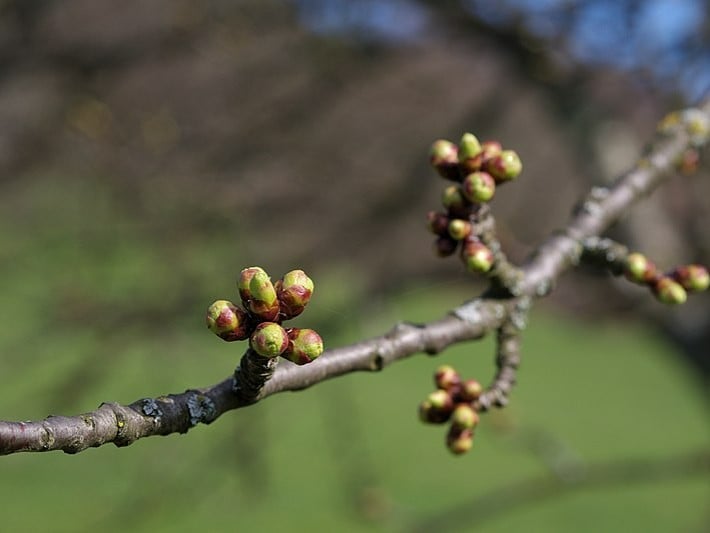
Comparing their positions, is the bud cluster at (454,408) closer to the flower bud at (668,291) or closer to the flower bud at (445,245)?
the flower bud at (445,245)

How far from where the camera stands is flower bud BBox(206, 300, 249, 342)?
88cm

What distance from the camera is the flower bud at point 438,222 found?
4.14 feet

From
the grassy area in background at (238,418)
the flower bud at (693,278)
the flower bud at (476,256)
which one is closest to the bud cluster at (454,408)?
the flower bud at (476,256)

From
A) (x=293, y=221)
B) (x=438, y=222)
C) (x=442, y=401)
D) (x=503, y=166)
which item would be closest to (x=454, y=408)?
(x=442, y=401)

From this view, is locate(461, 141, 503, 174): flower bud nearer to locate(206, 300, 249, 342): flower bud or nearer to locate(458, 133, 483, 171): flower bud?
locate(458, 133, 483, 171): flower bud

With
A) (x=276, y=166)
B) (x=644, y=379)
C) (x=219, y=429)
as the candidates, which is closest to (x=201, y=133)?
(x=276, y=166)

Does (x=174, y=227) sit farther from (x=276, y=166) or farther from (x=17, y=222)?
(x=17, y=222)

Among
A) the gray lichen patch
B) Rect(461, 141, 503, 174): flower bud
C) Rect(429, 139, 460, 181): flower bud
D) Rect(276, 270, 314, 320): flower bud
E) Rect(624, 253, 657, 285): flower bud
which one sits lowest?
the gray lichen patch

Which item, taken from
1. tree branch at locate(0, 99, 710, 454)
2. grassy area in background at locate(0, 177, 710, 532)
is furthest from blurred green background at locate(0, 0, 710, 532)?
tree branch at locate(0, 99, 710, 454)

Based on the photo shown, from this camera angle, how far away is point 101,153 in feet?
18.0

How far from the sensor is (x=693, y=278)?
1374 millimetres

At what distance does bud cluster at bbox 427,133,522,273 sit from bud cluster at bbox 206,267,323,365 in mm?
393

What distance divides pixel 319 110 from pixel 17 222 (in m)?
3.52

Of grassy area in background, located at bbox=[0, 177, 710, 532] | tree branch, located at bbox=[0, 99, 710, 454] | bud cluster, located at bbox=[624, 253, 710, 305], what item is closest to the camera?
tree branch, located at bbox=[0, 99, 710, 454]
